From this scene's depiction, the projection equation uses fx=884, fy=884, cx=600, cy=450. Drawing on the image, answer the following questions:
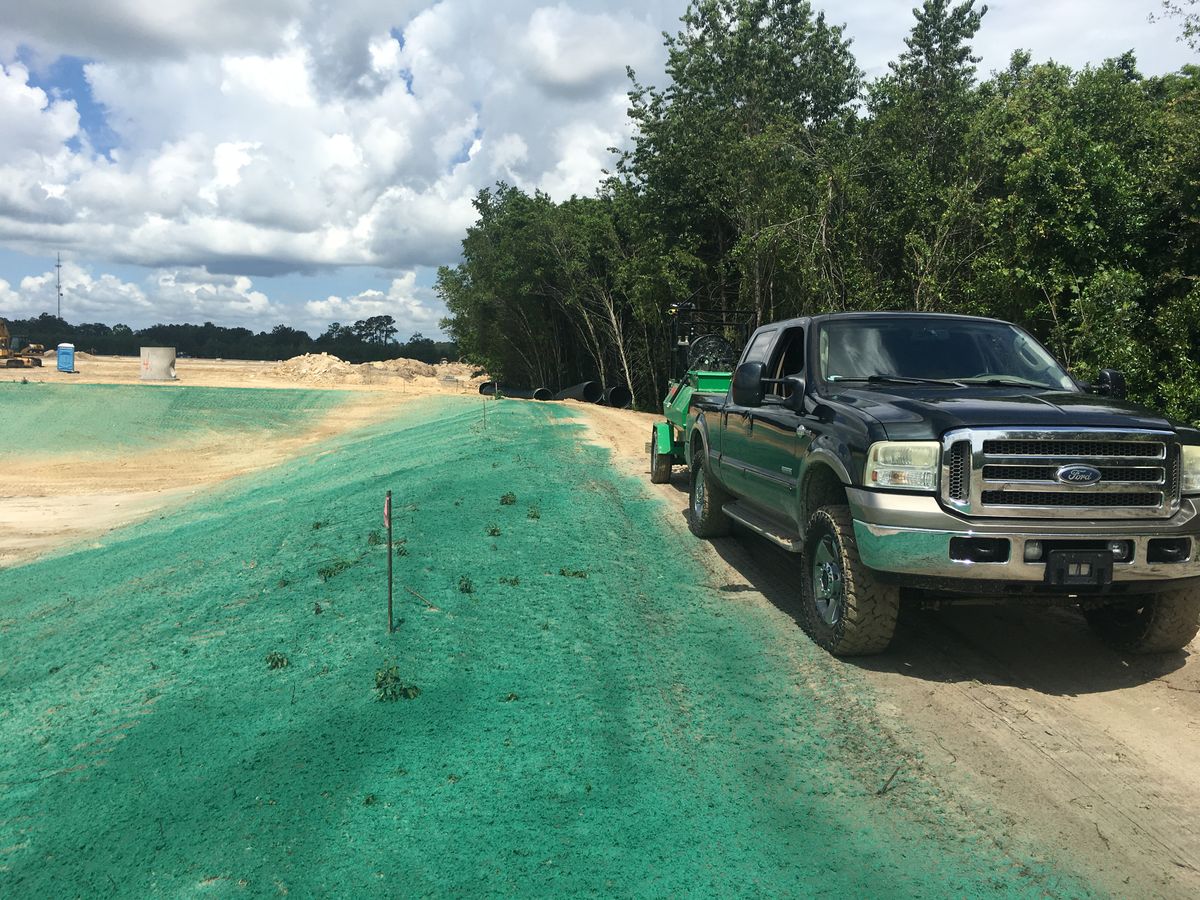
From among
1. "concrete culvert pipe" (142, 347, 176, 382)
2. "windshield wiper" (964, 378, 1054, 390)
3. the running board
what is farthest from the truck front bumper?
"concrete culvert pipe" (142, 347, 176, 382)

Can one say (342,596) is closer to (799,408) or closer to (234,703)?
(234,703)

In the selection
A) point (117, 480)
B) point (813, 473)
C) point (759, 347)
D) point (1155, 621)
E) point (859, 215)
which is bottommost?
point (117, 480)

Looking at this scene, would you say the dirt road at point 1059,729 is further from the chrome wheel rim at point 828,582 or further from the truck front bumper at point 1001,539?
the truck front bumper at point 1001,539

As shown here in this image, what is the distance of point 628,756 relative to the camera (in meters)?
4.47

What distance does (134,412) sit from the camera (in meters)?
35.6

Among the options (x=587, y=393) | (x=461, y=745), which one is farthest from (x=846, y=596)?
(x=587, y=393)

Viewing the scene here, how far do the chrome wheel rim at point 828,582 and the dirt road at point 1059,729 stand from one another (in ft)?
1.11

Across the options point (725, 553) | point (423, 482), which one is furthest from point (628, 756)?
point (423, 482)

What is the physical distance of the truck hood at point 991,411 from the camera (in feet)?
16.3

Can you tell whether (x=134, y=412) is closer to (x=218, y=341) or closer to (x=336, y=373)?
(x=336, y=373)

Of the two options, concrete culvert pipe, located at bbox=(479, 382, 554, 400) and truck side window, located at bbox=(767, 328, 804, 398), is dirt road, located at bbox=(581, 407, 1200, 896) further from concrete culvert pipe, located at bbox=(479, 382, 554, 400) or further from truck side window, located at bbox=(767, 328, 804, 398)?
concrete culvert pipe, located at bbox=(479, 382, 554, 400)

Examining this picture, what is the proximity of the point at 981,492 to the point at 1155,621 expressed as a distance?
68.8 inches

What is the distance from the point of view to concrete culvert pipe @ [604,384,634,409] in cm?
3825

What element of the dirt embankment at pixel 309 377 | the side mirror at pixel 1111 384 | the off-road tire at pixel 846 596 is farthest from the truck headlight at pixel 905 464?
the dirt embankment at pixel 309 377
